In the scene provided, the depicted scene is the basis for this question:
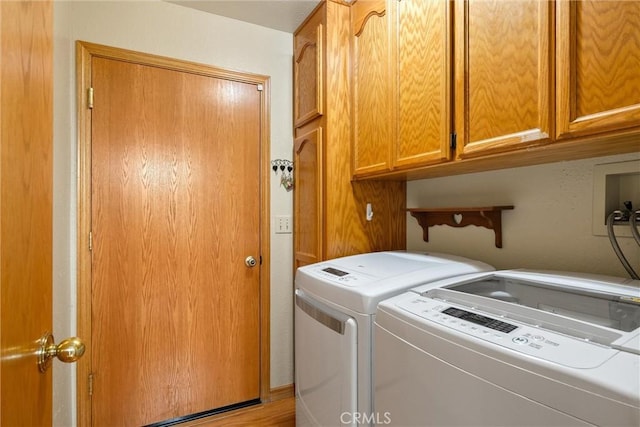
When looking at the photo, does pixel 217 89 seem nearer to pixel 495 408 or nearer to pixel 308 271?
pixel 308 271

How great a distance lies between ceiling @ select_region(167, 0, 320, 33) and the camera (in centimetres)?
175

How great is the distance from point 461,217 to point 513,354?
3.39 feet

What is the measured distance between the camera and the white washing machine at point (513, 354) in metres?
0.51

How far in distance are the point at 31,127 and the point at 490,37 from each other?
121 centimetres

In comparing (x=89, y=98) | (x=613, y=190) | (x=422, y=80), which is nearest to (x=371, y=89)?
(x=422, y=80)

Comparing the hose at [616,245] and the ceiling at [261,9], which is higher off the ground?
the ceiling at [261,9]

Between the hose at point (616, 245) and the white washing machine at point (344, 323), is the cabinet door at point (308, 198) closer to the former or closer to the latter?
the white washing machine at point (344, 323)

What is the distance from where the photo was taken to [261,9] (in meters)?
1.81

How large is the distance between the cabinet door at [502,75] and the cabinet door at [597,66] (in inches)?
1.6

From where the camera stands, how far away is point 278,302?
2055 millimetres

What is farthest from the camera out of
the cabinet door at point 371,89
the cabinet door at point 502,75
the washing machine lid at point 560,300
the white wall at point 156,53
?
the cabinet door at point 371,89

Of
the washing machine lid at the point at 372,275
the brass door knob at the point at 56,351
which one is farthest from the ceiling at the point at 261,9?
the brass door knob at the point at 56,351

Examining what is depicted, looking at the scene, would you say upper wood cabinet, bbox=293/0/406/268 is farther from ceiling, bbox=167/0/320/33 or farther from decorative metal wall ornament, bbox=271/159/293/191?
decorative metal wall ornament, bbox=271/159/293/191

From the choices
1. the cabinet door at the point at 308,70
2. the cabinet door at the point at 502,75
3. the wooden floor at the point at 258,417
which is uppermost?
the cabinet door at the point at 308,70
